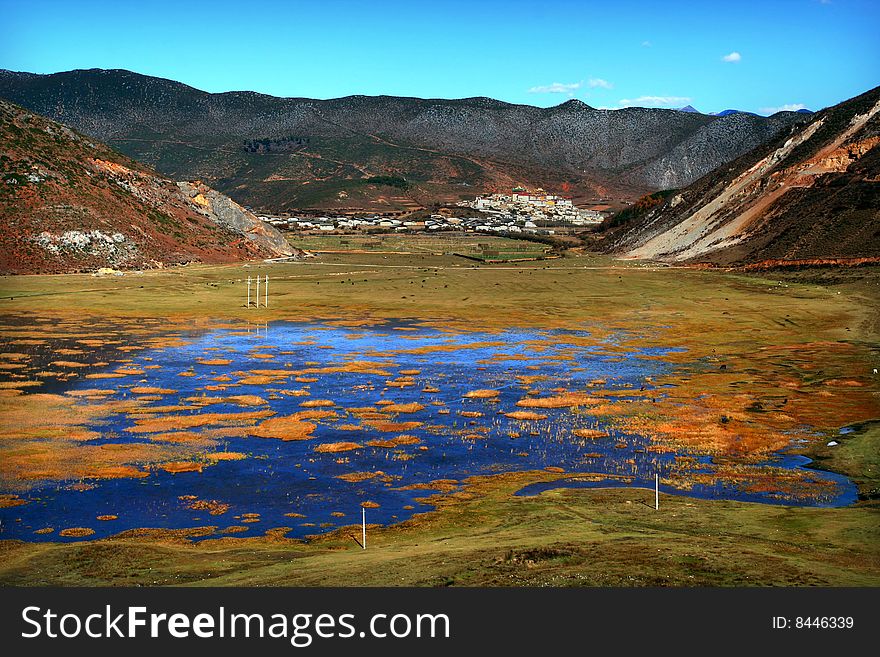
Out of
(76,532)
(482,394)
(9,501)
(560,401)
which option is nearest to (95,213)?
(482,394)

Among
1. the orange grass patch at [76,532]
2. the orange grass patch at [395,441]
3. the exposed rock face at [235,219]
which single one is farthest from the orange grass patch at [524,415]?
the exposed rock face at [235,219]

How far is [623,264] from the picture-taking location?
387 feet

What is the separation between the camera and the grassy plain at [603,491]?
18766 mm

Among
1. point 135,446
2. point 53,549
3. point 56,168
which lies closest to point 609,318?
point 135,446

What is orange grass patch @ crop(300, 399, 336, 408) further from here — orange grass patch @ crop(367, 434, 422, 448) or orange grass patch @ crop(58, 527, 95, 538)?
orange grass patch @ crop(58, 527, 95, 538)

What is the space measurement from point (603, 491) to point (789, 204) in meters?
90.9

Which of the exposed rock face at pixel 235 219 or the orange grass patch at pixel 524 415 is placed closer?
the orange grass patch at pixel 524 415

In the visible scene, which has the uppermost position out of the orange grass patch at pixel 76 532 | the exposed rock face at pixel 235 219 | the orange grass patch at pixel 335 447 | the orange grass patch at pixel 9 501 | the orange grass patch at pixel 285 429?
the exposed rock face at pixel 235 219

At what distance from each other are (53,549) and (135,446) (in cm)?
1114

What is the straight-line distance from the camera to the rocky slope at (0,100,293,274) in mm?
100125

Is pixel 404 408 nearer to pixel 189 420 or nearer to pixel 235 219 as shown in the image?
pixel 189 420

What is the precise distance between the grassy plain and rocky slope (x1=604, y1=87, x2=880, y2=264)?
8.33 metres

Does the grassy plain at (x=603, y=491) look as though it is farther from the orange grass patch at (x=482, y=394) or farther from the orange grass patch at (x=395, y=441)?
the orange grass patch at (x=482, y=394)

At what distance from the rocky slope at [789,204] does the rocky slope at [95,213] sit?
55.3m
